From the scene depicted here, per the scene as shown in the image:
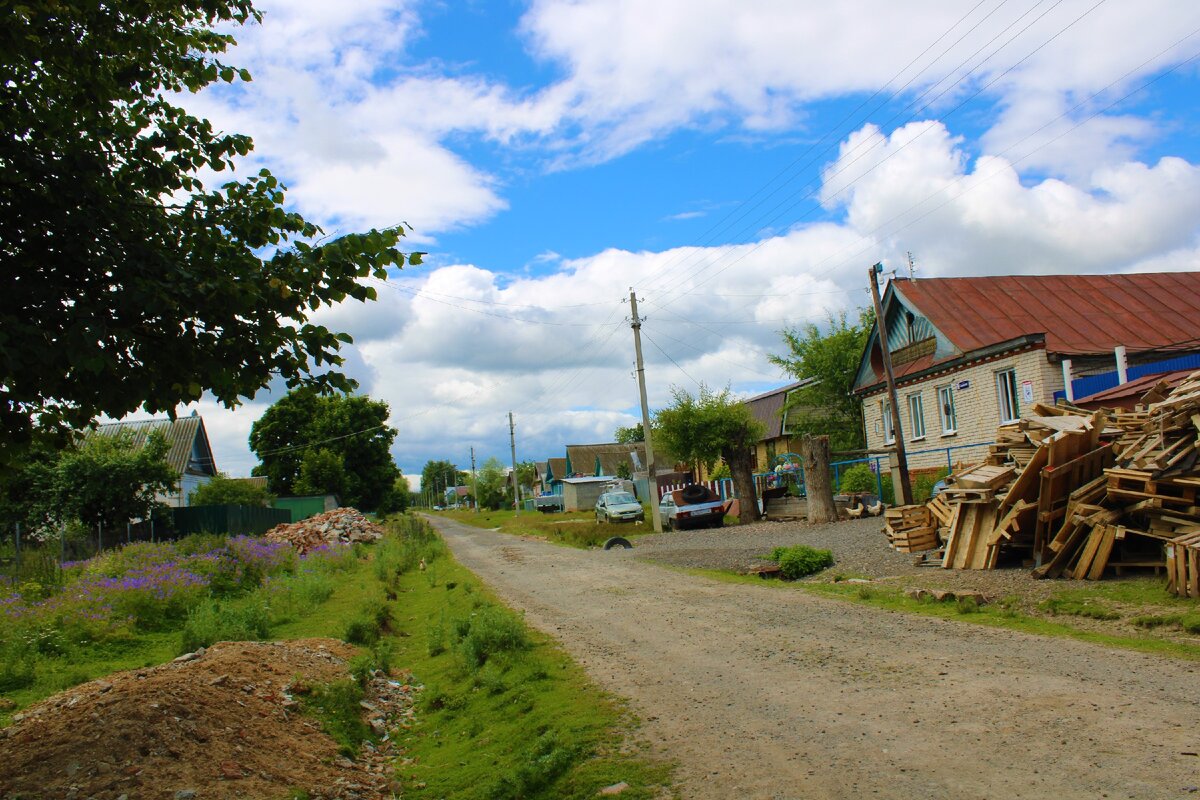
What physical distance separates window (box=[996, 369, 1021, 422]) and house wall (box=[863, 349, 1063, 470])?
0.11 metres

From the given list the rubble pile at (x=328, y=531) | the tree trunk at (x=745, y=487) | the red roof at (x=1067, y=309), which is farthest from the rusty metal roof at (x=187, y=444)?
the red roof at (x=1067, y=309)

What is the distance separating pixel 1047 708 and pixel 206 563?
1653cm

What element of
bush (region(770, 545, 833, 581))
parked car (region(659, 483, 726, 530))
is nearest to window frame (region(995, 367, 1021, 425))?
bush (region(770, 545, 833, 581))

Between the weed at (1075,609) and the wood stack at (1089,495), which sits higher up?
the wood stack at (1089,495)

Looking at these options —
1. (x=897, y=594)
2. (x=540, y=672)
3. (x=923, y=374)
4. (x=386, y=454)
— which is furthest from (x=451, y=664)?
(x=386, y=454)

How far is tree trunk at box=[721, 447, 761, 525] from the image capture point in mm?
30312

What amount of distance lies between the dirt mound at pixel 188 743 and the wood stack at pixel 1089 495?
8199mm

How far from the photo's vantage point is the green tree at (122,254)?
486cm

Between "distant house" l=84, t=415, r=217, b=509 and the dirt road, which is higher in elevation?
"distant house" l=84, t=415, r=217, b=509

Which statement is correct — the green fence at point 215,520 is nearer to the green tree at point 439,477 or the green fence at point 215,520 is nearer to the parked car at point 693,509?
the parked car at point 693,509

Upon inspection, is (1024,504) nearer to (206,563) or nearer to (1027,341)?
(1027,341)

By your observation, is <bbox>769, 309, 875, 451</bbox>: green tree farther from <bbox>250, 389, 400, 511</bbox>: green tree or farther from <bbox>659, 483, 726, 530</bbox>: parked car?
<bbox>250, 389, 400, 511</bbox>: green tree

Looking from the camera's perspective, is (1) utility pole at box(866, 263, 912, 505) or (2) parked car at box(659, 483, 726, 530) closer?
(1) utility pole at box(866, 263, 912, 505)

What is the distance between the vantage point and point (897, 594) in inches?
452
